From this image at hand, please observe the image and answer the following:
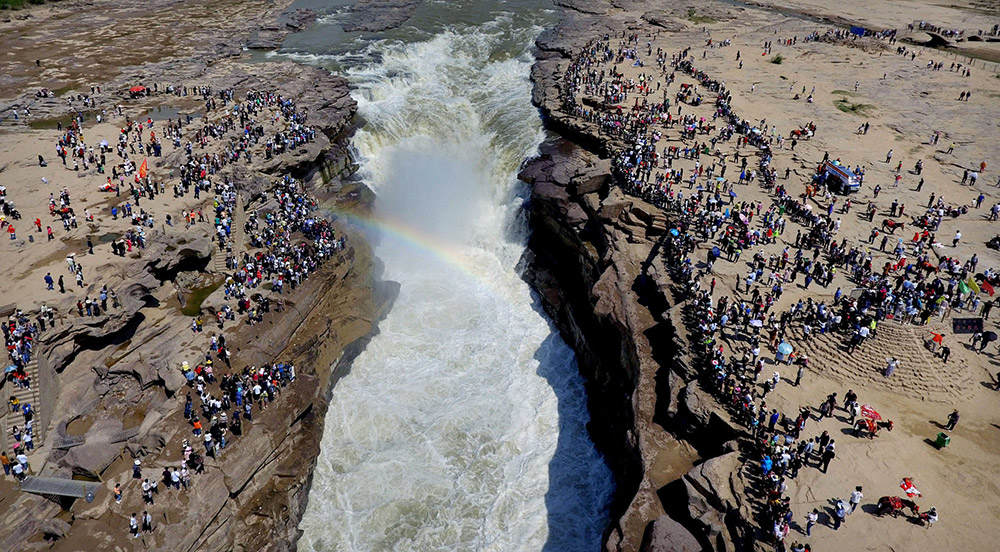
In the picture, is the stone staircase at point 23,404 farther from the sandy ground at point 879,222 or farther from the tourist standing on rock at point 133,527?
the sandy ground at point 879,222

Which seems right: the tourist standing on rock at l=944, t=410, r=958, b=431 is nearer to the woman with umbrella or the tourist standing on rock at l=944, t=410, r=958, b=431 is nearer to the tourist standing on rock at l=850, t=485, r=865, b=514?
the woman with umbrella

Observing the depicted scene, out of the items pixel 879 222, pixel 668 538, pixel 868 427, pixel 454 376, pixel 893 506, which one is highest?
pixel 879 222

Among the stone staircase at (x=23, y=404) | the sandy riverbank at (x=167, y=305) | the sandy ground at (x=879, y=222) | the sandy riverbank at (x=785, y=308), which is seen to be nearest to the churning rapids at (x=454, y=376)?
the sandy riverbank at (x=167, y=305)

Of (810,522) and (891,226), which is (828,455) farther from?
(891,226)

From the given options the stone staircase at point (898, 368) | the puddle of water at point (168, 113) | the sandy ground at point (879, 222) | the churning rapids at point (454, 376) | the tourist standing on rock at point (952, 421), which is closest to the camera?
the sandy ground at point (879, 222)

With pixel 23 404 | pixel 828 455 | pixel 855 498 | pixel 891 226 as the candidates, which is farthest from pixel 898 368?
pixel 23 404
